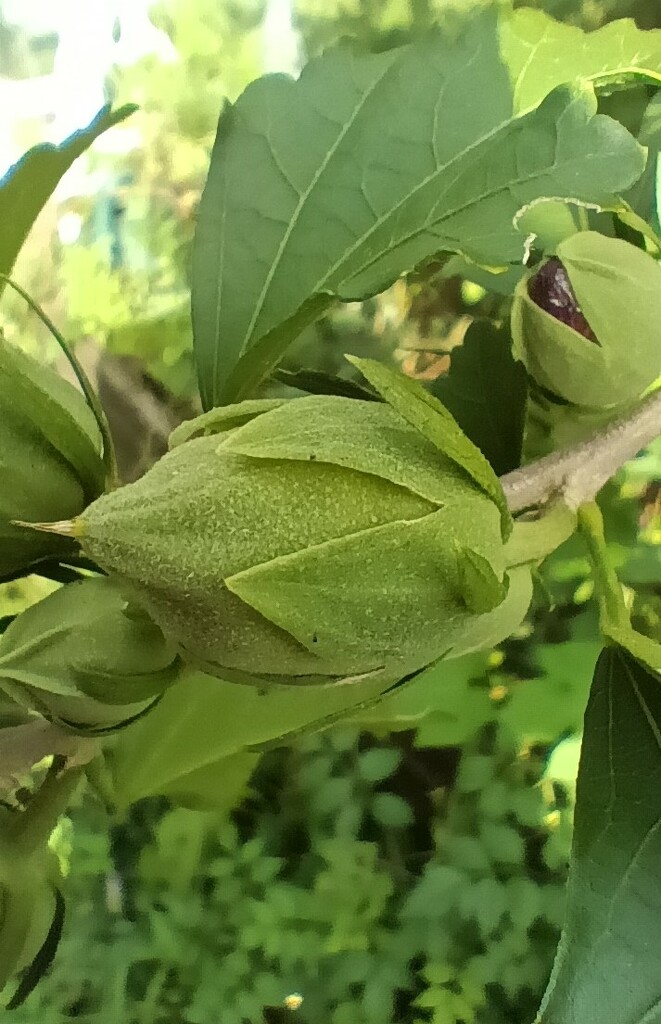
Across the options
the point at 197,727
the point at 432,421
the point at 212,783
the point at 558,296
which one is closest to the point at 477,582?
the point at 432,421

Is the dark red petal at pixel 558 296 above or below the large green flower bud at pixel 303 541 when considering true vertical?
below

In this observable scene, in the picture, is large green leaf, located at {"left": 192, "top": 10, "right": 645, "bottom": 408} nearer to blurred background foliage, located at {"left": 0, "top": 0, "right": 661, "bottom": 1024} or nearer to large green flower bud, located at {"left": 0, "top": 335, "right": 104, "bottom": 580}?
large green flower bud, located at {"left": 0, "top": 335, "right": 104, "bottom": 580}

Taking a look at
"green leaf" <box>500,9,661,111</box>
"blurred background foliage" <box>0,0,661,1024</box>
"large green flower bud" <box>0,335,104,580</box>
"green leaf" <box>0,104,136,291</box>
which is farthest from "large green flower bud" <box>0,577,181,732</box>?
"blurred background foliage" <box>0,0,661,1024</box>

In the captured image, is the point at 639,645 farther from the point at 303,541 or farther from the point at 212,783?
the point at 212,783

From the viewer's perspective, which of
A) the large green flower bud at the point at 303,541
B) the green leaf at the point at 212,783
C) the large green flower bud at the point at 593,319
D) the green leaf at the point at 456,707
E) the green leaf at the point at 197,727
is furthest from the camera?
the green leaf at the point at 456,707

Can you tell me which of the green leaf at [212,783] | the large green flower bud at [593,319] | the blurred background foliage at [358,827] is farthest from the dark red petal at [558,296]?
the blurred background foliage at [358,827]

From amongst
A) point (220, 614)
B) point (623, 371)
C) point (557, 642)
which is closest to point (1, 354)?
point (220, 614)

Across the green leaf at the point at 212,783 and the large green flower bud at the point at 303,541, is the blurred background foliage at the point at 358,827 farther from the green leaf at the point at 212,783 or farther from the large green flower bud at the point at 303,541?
the large green flower bud at the point at 303,541
